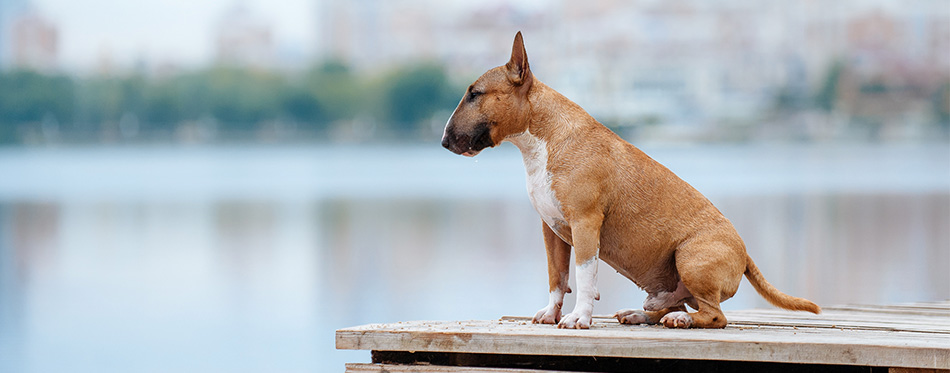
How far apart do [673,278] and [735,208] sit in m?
18.5

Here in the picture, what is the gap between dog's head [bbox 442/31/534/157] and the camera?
3.34m

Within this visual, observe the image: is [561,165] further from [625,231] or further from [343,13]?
[343,13]

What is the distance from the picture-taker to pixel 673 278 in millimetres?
3445

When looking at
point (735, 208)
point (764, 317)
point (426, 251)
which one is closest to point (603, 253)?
point (764, 317)

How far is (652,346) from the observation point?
304 centimetres

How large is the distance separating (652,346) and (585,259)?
1.14ft

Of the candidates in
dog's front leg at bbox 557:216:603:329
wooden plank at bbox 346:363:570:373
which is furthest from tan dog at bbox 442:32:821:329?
wooden plank at bbox 346:363:570:373

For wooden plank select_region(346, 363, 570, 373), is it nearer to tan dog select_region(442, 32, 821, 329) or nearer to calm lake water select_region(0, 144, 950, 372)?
tan dog select_region(442, 32, 821, 329)

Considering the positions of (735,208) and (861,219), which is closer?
(861,219)

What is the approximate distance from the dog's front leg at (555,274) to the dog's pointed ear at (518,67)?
465 millimetres

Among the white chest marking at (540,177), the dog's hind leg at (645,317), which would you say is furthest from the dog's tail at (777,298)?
the white chest marking at (540,177)

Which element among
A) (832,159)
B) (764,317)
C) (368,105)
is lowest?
(764,317)

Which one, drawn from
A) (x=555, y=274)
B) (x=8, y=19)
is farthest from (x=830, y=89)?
(x=555, y=274)

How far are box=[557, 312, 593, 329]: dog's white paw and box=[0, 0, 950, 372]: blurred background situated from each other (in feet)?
15.4
